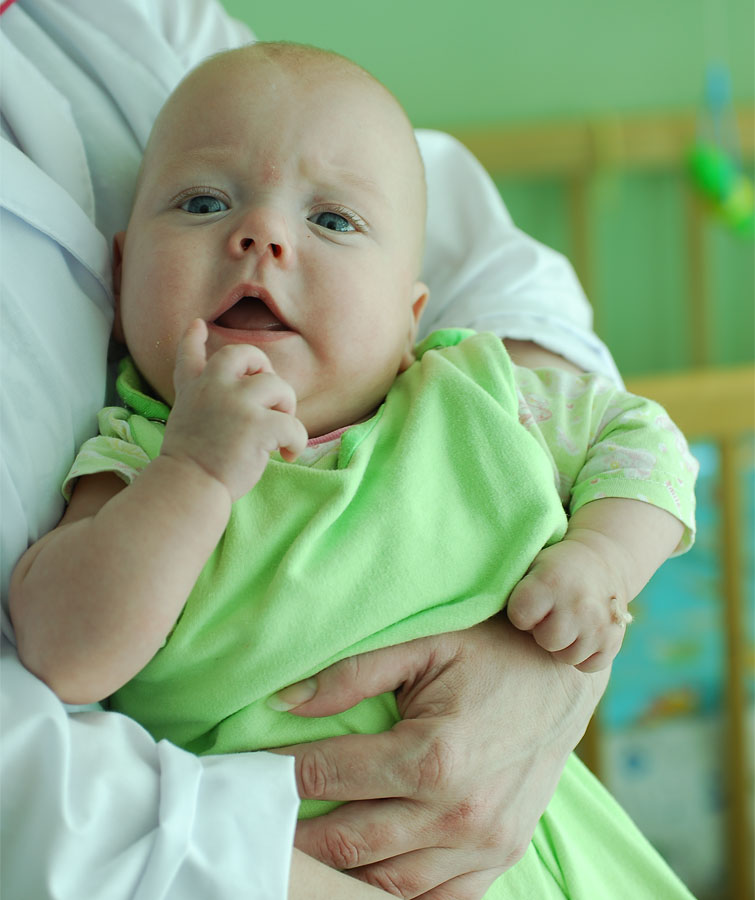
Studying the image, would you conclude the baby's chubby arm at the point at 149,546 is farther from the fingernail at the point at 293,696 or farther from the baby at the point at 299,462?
the fingernail at the point at 293,696

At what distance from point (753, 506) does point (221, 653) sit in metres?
1.32

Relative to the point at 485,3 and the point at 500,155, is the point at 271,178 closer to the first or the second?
the point at 500,155

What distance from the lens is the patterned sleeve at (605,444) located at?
2.44 feet

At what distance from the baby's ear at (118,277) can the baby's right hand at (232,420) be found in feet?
0.69

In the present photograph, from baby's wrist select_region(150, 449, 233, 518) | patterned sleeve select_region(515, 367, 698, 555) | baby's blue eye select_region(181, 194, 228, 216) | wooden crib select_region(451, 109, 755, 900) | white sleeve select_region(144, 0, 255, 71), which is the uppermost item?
white sleeve select_region(144, 0, 255, 71)

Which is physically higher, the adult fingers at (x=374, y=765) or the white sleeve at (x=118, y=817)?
the white sleeve at (x=118, y=817)

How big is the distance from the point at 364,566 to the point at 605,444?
0.77 feet

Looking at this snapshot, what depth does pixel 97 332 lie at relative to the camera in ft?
2.53

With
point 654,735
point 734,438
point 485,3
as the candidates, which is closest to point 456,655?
point 734,438

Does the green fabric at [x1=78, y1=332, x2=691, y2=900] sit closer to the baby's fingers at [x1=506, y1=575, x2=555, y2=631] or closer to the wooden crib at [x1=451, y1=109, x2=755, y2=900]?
the baby's fingers at [x1=506, y1=575, x2=555, y2=631]

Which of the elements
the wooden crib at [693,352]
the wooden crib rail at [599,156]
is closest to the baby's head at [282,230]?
the wooden crib at [693,352]

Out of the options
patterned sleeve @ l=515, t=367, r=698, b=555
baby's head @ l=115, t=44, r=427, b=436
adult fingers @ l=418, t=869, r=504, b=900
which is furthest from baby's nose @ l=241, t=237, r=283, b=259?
adult fingers @ l=418, t=869, r=504, b=900

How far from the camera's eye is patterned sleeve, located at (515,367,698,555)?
2.44 feet

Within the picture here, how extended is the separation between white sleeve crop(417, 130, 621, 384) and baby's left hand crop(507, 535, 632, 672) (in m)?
0.30
